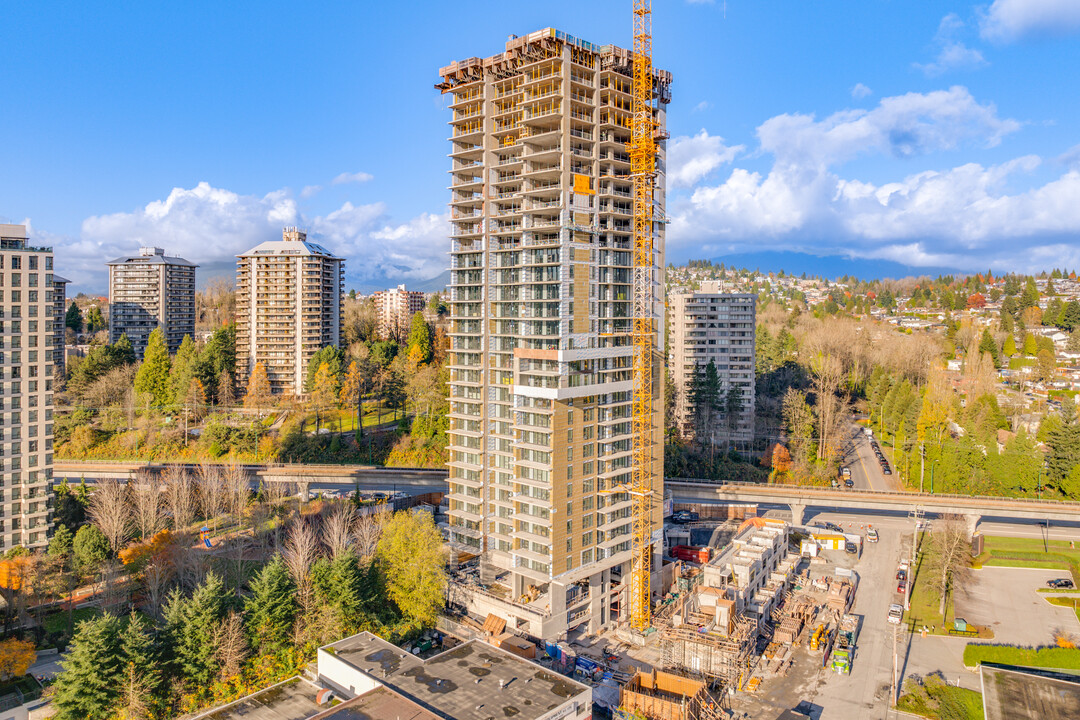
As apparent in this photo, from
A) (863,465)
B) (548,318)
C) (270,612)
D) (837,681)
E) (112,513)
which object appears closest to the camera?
(270,612)

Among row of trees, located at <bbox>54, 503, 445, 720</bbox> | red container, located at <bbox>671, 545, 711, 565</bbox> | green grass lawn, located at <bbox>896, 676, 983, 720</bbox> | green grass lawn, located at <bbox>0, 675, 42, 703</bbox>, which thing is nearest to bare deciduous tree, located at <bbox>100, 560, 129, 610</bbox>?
row of trees, located at <bbox>54, 503, 445, 720</bbox>

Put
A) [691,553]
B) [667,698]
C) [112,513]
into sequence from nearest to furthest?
[667,698] < [112,513] < [691,553]

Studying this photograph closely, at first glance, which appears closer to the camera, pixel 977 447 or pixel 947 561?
pixel 947 561

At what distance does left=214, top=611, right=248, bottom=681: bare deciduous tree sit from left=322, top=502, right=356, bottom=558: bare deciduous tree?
7.58m

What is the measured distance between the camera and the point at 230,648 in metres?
33.7

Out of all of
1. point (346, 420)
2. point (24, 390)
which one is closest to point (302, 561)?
point (24, 390)

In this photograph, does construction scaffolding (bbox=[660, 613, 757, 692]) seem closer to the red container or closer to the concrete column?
the concrete column

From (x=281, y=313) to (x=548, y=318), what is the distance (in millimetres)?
61457

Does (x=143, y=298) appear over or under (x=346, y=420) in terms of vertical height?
over

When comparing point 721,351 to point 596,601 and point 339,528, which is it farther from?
point 339,528

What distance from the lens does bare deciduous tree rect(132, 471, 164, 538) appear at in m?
51.0

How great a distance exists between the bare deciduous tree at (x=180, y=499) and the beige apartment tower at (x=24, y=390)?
8.38 m

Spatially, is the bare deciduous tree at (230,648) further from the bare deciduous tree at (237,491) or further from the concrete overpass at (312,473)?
the concrete overpass at (312,473)

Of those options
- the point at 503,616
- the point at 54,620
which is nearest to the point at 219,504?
the point at 54,620
